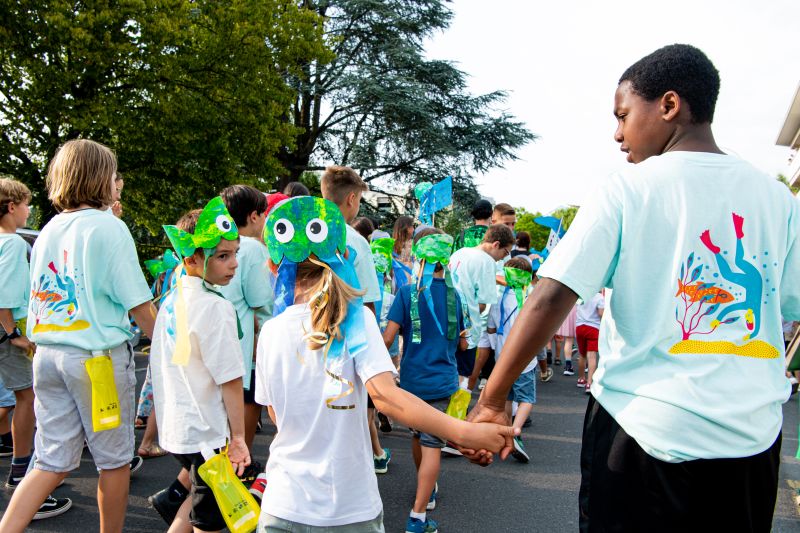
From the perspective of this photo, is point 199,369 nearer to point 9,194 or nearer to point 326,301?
point 326,301

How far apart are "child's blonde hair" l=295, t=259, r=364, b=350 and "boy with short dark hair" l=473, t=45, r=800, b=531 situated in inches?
23.1

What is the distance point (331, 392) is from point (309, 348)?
0.17m

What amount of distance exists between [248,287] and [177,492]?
1.37 metres

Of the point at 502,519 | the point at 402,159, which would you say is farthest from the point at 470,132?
the point at 502,519

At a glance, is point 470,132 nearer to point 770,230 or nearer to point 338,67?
point 338,67

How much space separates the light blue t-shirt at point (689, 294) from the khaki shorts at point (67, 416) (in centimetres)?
235

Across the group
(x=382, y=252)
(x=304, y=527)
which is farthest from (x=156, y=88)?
(x=304, y=527)

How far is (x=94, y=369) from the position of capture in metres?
2.99

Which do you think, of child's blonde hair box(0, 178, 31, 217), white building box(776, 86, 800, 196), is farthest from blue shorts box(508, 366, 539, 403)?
white building box(776, 86, 800, 196)

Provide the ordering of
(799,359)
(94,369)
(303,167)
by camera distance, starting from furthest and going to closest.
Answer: (303,167) < (799,359) < (94,369)

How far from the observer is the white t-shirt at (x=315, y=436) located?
208 cm

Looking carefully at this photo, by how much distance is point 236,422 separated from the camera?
2904 mm

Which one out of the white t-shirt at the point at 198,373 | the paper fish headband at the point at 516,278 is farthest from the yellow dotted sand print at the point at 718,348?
the paper fish headband at the point at 516,278

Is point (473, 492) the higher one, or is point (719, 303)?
point (719, 303)
